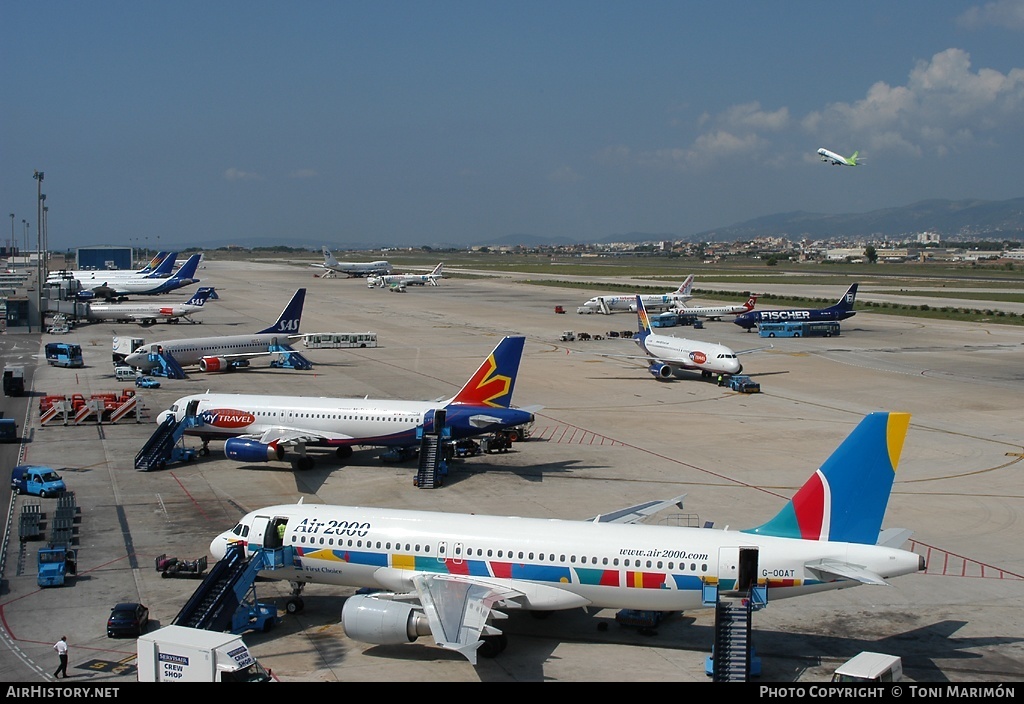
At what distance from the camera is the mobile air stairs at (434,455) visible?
153 ft

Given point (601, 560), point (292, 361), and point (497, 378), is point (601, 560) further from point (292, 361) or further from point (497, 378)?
point (292, 361)

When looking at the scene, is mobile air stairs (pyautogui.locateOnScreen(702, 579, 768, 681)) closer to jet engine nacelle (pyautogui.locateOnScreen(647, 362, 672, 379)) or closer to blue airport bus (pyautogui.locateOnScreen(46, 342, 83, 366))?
jet engine nacelle (pyautogui.locateOnScreen(647, 362, 672, 379))

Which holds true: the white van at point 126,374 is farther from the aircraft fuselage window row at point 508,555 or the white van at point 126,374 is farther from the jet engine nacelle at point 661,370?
the aircraft fuselage window row at point 508,555

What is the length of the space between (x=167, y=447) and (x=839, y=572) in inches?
1445

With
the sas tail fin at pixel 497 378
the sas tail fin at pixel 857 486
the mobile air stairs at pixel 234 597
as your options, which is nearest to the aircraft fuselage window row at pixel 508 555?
the mobile air stairs at pixel 234 597

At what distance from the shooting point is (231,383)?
80.0 m

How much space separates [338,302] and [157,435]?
118 meters

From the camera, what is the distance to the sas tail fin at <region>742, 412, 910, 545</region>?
27.2 meters

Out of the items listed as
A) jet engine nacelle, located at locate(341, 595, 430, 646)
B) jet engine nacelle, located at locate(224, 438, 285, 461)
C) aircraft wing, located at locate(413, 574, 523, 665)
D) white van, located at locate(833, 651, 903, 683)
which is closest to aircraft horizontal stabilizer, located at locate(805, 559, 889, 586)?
white van, located at locate(833, 651, 903, 683)

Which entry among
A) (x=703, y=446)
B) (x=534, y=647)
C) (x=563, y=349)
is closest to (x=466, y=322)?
(x=563, y=349)

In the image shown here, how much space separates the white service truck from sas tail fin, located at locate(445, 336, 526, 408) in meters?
26.5

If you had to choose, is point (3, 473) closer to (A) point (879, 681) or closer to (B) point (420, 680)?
(B) point (420, 680)

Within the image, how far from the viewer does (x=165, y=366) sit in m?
82.2

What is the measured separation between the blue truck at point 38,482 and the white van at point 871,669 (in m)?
35.4
